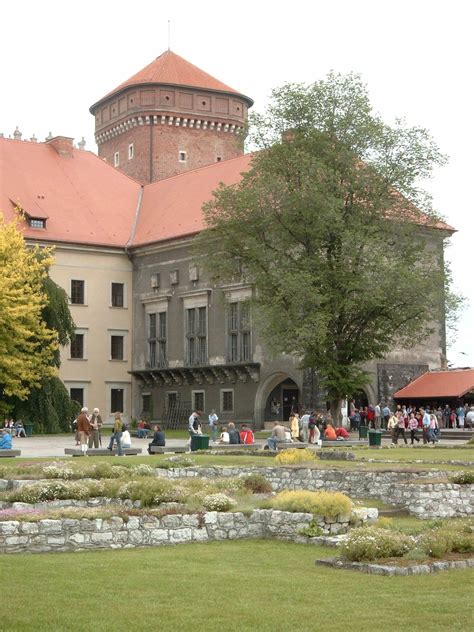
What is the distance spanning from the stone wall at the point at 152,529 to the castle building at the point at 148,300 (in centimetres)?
3669

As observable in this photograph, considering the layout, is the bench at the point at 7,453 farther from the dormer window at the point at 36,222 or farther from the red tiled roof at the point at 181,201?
the dormer window at the point at 36,222

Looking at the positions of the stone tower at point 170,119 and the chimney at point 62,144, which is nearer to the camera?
the chimney at point 62,144

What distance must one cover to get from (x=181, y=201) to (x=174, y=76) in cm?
1261

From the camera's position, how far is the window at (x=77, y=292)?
62.3 meters

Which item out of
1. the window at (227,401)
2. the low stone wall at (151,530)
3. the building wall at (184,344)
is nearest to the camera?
the low stone wall at (151,530)

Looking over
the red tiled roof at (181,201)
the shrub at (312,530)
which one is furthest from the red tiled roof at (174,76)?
the shrub at (312,530)

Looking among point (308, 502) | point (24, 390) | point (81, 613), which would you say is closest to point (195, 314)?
point (24, 390)

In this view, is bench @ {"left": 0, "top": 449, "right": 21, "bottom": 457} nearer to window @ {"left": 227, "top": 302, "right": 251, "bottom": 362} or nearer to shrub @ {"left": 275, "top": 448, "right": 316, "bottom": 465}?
shrub @ {"left": 275, "top": 448, "right": 316, "bottom": 465}

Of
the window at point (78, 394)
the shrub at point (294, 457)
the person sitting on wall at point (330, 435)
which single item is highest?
the window at point (78, 394)

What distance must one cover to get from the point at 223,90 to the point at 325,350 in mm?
32248

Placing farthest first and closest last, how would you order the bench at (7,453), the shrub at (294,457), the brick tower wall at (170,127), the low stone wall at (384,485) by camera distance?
the brick tower wall at (170,127) → the bench at (7,453) → the shrub at (294,457) → the low stone wall at (384,485)

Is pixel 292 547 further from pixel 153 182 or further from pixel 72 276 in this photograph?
pixel 153 182

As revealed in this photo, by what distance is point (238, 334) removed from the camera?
58000 millimetres

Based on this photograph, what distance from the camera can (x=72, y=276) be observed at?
62031 mm
